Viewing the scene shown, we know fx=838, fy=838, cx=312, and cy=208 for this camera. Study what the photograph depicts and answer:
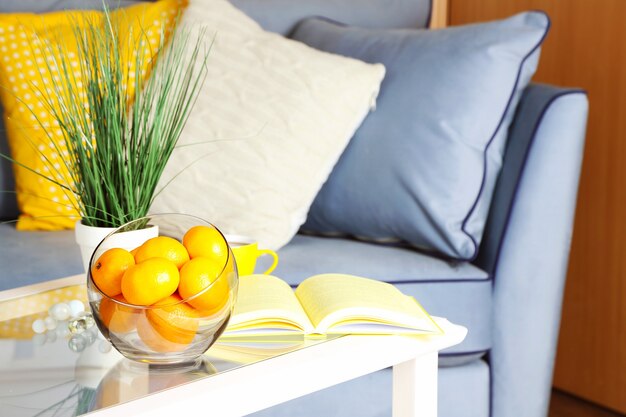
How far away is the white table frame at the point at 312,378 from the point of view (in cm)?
80

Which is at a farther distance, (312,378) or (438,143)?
(438,143)

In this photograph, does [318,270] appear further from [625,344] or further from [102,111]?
[625,344]

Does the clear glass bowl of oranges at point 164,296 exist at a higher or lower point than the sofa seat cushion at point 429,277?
higher

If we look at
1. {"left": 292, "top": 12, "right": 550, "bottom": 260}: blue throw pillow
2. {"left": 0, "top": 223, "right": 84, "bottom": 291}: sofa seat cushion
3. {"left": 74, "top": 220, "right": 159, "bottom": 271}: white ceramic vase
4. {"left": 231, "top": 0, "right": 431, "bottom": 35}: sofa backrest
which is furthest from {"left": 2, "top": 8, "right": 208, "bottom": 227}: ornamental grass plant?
{"left": 231, "top": 0, "right": 431, "bottom": 35}: sofa backrest

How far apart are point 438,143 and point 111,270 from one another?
2.87 feet

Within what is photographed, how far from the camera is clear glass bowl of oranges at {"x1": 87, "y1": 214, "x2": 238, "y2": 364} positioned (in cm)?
83

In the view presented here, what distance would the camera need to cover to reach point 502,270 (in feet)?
5.12

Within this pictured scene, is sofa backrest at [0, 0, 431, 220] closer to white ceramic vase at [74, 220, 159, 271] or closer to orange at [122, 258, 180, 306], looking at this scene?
white ceramic vase at [74, 220, 159, 271]

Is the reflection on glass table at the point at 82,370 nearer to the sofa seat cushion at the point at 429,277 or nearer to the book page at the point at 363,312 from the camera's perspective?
the book page at the point at 363,312

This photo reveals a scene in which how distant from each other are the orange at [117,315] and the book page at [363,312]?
22 centimetres

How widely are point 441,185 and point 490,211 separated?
0.13 metres

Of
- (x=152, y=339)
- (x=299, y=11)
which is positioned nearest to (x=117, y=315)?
(x=152, y=339)

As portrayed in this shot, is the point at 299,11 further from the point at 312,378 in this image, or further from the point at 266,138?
the point at 312,378

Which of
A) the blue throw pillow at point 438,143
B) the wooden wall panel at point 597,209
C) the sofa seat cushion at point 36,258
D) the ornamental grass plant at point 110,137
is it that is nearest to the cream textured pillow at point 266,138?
the blue throw pillow at point 438,143
